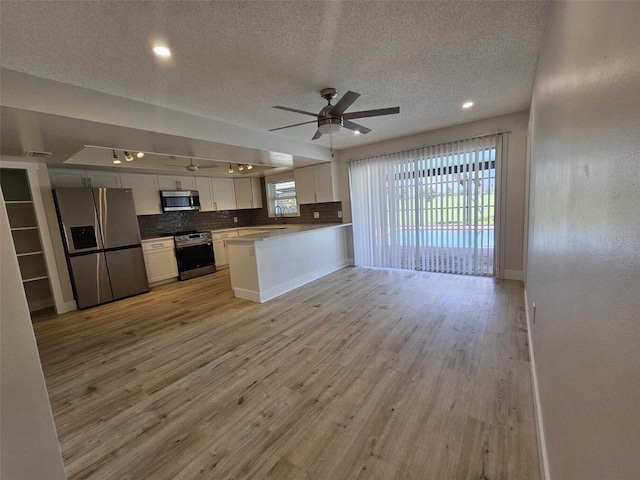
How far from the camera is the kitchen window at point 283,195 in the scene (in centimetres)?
659

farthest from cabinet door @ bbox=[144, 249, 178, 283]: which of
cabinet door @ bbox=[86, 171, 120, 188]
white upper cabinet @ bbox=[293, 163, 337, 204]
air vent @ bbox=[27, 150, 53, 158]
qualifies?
white upper cabinet @ bbox=[293, 163, 337, 204]

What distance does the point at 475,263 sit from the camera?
428 centimetres

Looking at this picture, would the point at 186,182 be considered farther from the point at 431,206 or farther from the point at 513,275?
the point at 513,275

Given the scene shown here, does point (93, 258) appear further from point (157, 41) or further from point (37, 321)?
point (157, 41)

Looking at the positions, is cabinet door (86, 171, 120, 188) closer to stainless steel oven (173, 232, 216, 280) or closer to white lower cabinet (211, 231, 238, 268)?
stainless steel oven (173, 232, 216, 280)

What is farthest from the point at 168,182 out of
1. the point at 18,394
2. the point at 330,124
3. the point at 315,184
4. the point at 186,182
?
the point at 18,394

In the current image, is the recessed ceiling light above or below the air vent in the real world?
above

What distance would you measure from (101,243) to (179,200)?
1783 millimetres

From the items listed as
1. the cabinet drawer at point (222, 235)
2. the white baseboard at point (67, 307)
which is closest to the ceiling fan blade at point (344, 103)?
the cabinet drawer at point (222, 235)

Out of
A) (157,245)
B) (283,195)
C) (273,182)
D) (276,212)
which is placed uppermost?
(273,182)

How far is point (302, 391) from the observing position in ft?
6.35

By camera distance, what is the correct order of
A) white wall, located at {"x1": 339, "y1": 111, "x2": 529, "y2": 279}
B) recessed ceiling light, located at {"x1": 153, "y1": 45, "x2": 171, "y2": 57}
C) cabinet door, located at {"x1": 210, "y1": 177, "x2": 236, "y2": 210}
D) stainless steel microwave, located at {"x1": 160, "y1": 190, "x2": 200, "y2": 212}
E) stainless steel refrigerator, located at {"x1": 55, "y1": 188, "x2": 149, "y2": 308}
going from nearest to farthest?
1. recessed ceiling light, located at {"x1": 153, "y1": 45, "x2": 171, "y2": 57}
2. white wall, located at {"x1": 339, "y1": 111, "x2": 529, "y2": 279}
3. stainless steel refrigerator, located at {"x1": 55, "y1": 188, "x2": 149, "y2": 308}
4. stainless steel microwave, located at {"x1": 160, "y1": 190, "x2": 200, "y2": 212}
5. cabinet door, located at {"x1": 210, "y1": 177, "x2": 236, "y2": 210}

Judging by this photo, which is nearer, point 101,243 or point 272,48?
point 272,48

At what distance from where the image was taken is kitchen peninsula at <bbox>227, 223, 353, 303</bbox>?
12.5ft
